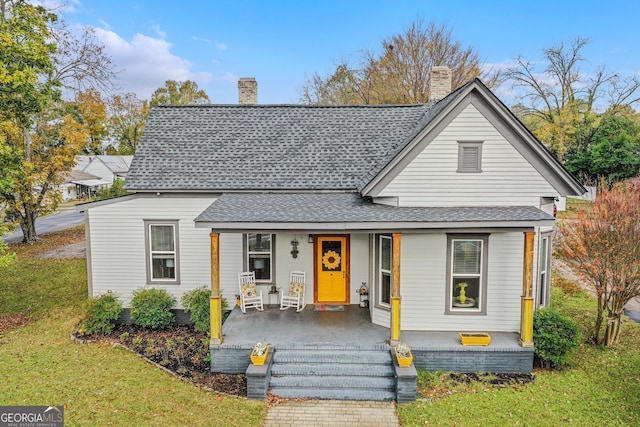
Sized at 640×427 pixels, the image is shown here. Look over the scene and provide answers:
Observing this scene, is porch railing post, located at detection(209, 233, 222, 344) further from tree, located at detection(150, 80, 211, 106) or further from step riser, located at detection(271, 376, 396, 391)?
tree, located at detection(150, 80, 211, 106)

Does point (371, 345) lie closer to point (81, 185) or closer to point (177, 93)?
point (177, 93)

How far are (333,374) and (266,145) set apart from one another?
7.81 metres

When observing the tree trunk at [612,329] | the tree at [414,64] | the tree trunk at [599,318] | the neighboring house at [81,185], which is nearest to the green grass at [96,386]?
the tree trunk at [599,318]

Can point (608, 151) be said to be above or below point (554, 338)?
above

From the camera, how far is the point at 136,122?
169ft

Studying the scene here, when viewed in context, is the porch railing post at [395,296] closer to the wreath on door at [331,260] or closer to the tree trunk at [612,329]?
the wreath on door at [331,260]

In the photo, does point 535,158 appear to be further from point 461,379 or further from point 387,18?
point 387,18

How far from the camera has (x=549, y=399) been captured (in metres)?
8.02

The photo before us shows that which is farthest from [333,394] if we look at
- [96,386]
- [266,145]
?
[266,145]

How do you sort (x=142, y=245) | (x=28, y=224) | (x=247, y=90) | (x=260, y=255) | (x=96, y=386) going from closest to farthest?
1. (x=96, y=386)
2. (x=142, y=245)
3. (x=260, y=255)
4. (x=247, y=90)
5. (x=28, y=224)

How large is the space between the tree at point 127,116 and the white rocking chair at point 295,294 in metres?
41.6

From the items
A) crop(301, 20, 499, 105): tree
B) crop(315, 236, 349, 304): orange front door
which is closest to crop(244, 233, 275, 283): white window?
→ crop(315, 236, 349, 304): orange front door

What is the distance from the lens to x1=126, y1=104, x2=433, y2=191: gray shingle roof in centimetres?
1208

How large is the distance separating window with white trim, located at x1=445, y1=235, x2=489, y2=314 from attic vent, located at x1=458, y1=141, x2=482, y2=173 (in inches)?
69.7
